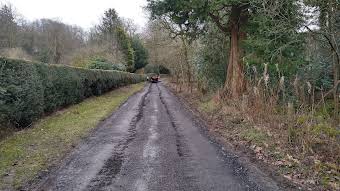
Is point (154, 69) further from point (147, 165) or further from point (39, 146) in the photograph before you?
point (147, 165)

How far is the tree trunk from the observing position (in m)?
14.8

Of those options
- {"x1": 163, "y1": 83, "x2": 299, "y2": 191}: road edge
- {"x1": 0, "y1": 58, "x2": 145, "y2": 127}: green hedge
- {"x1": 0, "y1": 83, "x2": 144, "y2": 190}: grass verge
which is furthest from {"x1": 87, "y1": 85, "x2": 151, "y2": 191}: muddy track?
{"x1": 0, "y1": 58, "x2": 145, "y2": 127}: green hedge

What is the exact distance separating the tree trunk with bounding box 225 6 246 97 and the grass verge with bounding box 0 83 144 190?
20.8 ft

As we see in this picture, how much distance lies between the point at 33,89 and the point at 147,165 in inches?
255

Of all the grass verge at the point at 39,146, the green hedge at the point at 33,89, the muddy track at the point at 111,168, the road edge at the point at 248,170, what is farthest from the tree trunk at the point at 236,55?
the green hedge at the point at 33,89

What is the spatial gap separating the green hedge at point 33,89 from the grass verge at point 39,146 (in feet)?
1.70

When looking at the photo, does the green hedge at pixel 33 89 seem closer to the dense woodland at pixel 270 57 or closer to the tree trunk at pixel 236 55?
the dense woodland at pixel 270 57

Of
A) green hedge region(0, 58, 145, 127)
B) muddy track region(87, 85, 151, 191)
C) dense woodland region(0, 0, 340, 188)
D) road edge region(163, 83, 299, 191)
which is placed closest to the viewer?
road edge region(163, 83, 299, 191)

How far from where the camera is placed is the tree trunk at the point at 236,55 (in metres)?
14.8

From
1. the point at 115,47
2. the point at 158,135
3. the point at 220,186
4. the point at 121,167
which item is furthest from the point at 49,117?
the point at 115,47

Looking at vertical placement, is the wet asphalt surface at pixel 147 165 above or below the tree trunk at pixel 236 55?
below

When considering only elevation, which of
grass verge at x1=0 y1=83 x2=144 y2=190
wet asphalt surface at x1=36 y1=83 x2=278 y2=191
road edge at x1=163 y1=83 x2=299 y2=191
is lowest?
road edge at x1=163 y1=83 x2=299 y2=191

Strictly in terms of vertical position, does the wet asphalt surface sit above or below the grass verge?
below

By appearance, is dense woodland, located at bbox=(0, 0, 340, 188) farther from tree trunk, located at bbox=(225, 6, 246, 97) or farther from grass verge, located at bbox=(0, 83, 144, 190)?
grass verge, located at bbox=(0, 83, 144, 190)
